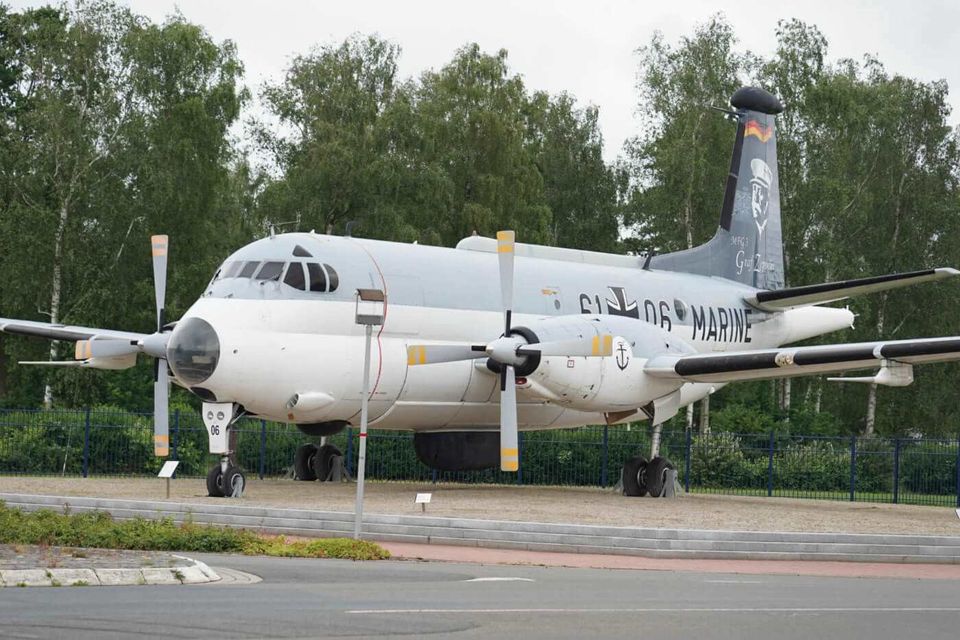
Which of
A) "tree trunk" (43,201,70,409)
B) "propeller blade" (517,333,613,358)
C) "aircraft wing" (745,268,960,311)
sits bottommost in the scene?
"propeller blade" (517,333,613,358)

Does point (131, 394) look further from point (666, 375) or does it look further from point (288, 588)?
point (288, 588)

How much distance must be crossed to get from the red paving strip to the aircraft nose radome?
4918 millimetres

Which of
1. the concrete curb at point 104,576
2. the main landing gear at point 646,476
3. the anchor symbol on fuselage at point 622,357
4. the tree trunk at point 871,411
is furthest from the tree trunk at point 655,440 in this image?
the tree trunk at point 871,411

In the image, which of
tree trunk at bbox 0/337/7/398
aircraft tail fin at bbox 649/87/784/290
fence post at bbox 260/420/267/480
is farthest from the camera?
tree trunk at bbox 0/337/7/398

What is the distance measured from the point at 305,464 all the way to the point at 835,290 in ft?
36.8

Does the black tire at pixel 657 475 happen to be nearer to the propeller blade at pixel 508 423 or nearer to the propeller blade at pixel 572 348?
the propeller blade at pixel 572 348

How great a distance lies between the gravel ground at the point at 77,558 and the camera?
1341 cm

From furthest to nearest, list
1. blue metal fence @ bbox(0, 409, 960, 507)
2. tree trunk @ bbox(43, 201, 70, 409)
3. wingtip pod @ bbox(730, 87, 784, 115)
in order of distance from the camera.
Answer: tree trunk @ bbox(43, 201, 70, 409), wingtip pod @ bbox(730, 87, 784, 115), blue metal fence @ bbox(0, 409, 960, 507)

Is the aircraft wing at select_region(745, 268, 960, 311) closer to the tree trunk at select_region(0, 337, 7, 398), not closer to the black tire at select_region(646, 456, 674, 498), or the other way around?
the black tire at select_region(646, 456, 674, 498)

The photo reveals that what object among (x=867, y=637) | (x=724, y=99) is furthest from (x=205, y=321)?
(x=724, y=99)

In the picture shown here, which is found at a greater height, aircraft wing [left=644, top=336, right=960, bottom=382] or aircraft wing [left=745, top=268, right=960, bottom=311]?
aircraft wing [left=745, top=268, right=960, bottom=311]

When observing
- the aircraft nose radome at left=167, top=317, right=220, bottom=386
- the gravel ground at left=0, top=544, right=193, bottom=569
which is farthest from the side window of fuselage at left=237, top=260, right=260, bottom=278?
the gravel ground at left=0, top=544, right=193, bottom=569

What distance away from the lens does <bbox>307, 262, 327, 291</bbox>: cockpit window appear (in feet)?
75.7

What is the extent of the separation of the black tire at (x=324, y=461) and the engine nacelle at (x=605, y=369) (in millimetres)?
5683
